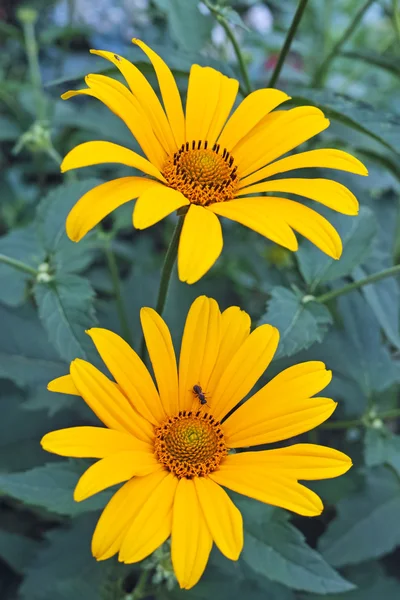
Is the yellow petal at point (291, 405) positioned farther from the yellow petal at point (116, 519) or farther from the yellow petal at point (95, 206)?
the yellow petal at point (95, 206)

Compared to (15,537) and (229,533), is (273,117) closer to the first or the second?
(229,533)

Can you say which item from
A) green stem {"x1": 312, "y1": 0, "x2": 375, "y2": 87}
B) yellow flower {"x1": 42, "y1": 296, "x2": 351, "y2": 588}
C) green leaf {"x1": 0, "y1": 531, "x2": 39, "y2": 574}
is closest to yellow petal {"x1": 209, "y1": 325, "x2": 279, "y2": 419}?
yellow flower {"x1": 42, "y1": 296, "x2": 351, "y2": 588}

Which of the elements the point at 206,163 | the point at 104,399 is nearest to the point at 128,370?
the point at 104,399

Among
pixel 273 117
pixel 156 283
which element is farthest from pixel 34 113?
pixel 273 117

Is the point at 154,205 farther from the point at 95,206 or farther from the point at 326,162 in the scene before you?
the point at 326,162

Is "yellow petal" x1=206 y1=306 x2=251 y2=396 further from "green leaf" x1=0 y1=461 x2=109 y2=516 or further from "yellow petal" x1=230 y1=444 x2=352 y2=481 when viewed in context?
"green leaf" x1=0 y1=461 x2=109 y2=516

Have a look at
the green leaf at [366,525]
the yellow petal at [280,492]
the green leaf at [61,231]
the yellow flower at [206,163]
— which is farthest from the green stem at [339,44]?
the yellow petal at [280,492]

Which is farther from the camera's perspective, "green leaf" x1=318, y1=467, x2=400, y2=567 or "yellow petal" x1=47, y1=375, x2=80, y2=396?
"green leaf" x1=318, y1=467, x2=400, y2=567
